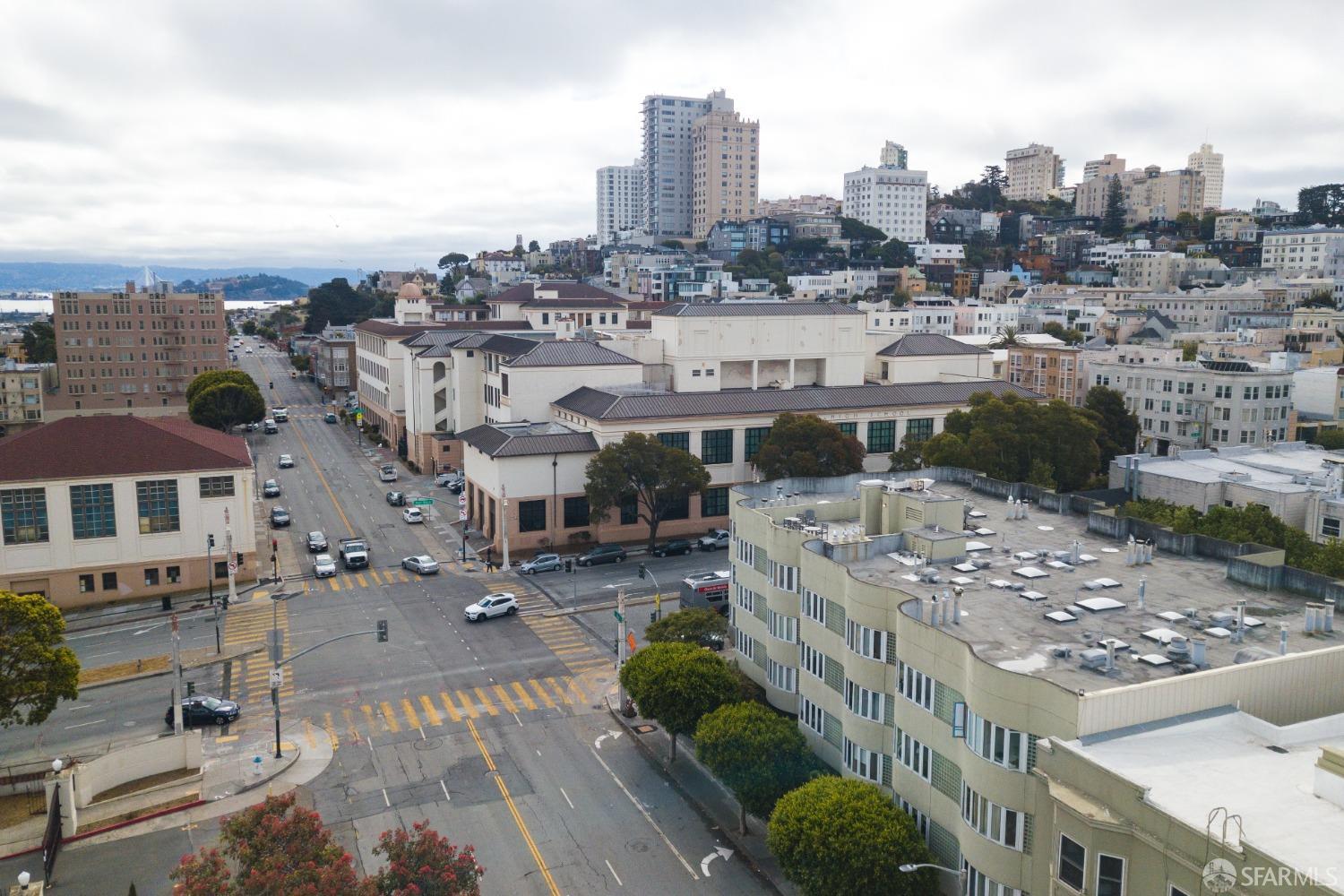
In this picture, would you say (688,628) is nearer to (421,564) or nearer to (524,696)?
(524,696)

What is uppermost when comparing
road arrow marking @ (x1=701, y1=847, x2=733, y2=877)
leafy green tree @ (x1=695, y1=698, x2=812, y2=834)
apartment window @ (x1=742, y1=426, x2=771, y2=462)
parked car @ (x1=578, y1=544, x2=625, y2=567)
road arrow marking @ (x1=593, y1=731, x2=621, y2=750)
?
apartment window @ (x1=742, y1=426, x2=771, y2=462)

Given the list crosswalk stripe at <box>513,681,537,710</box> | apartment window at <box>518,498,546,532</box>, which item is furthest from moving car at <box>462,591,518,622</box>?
apartment window at <box>518,498,546,532</box>

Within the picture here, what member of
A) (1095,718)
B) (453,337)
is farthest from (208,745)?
(453,337)

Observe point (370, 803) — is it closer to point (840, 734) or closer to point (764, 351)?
point (840, 734)

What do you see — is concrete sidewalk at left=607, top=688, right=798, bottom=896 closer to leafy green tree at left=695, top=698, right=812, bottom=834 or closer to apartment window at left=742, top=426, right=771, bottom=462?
leafy green tree at left=695, top=698, right=812, bottom=834

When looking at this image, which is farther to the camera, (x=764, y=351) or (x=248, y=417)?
(x=248, y=417)

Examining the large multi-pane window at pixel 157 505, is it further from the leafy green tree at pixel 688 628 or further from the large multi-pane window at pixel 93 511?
the leafy green tree at pixel 688 628
